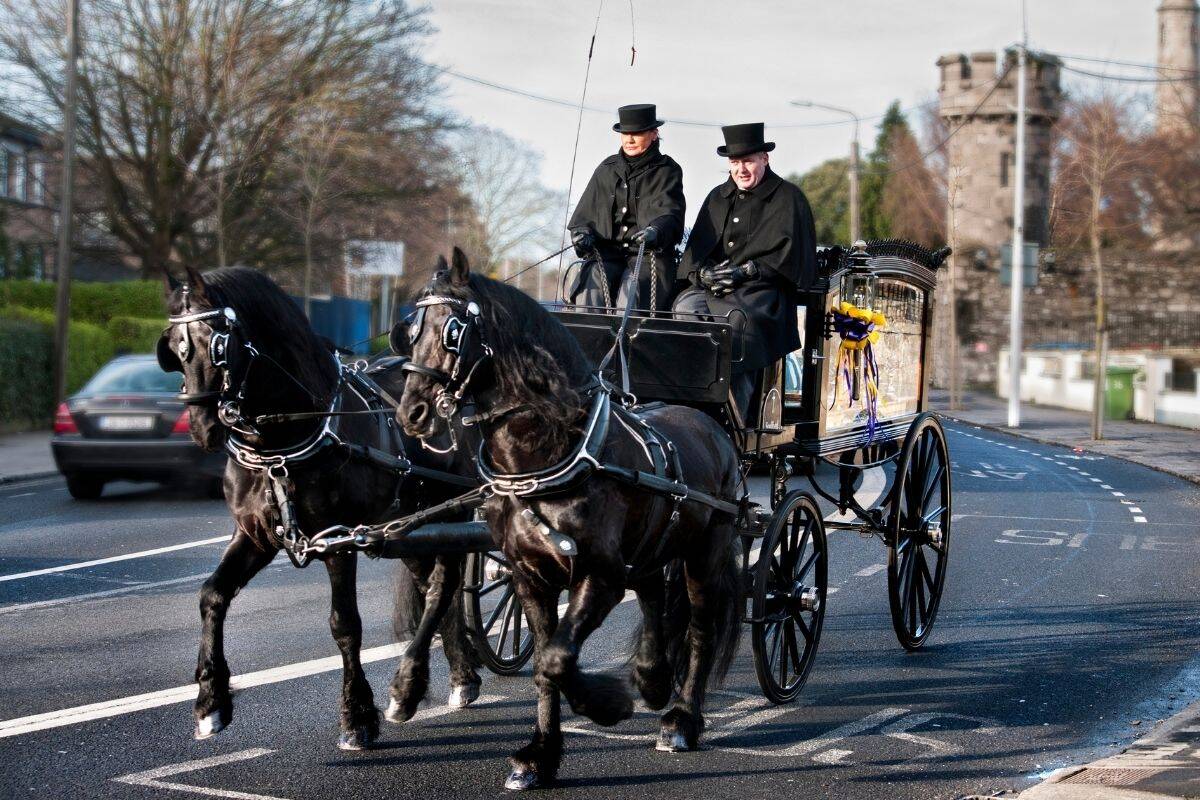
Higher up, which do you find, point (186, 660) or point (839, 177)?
point (839, 177)

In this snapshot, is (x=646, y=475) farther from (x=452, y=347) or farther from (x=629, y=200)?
(x=629, y=200)

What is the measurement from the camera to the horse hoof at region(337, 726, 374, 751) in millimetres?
6215

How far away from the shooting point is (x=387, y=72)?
36531mm

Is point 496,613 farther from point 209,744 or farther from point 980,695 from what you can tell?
point 980,695

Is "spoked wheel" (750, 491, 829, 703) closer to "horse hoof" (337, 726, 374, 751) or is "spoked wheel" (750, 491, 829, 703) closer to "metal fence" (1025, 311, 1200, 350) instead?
"horse hoof" (337, 726, 374, 751)

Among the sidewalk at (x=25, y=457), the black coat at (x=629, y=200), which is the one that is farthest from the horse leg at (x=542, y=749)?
the sidewalk at (x=25, y=457)

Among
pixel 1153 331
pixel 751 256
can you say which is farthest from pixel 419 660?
pixel 1153 331

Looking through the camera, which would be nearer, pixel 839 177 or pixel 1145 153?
pixel 1145 153

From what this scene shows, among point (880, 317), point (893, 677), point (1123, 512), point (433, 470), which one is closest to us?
point (433, 470)

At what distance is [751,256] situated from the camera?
7879 mm

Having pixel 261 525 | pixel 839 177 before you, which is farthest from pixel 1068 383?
pixel 839 177

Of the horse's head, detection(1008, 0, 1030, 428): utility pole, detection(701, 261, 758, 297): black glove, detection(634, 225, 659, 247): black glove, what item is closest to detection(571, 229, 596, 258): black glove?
detection(634, 225, 659, 247): black glove

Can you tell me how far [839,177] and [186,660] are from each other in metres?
85.4

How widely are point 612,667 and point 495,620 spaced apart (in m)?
0.75
